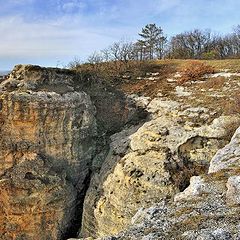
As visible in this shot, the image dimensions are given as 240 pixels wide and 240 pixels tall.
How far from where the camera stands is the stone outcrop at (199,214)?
7.41 metres

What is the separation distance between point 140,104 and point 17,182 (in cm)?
860

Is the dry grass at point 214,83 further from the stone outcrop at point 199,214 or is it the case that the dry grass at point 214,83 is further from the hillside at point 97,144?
the stone outcrop at point 199,214

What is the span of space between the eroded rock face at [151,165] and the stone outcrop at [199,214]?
5.82 m

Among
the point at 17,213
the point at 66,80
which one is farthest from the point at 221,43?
the point at 17,213

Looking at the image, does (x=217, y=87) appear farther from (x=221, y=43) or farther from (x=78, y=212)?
(x=221, y=43)

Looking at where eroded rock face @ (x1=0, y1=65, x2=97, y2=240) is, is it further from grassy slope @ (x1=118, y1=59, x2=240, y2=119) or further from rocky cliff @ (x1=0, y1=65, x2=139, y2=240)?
grassy slope @ (x1=118, y1=59, x2=240, y2=119)

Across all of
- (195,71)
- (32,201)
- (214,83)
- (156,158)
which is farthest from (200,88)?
(32,201)

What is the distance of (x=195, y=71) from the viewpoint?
2428cm

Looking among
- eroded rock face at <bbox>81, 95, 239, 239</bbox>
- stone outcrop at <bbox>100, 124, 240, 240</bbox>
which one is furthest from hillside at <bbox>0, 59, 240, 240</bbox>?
stone outcrop at <bbox>100, 124, 240, 240</bbox>

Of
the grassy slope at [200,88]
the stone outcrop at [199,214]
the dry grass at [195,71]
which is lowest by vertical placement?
the stone outcrop at [199,214]

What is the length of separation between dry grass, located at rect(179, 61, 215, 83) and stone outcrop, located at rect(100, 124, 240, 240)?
14.3 meters

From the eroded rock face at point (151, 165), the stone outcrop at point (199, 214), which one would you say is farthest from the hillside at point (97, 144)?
the stone outcrop at point (199, 214)

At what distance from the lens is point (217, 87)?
22031mm

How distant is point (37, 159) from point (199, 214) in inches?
498
